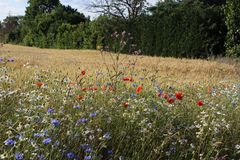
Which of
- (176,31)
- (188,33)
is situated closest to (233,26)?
(188,33)

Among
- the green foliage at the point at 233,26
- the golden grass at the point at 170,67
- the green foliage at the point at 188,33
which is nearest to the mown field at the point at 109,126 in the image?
the golden grass at the point at 170,67

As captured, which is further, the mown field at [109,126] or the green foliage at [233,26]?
the green foliage at [233,26]

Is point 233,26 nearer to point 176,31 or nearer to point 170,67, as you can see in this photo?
point 176,31

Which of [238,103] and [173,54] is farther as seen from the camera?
[173,54]

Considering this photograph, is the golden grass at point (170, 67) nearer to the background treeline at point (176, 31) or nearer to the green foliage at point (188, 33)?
the background treeline at point (176, 31)

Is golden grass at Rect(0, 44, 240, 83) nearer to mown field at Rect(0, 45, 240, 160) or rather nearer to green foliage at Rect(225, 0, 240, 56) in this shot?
mown field at Rect(0, 45, 240, 160)

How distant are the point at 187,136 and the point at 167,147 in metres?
0.23

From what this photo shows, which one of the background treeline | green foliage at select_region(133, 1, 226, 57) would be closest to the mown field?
the background treeline

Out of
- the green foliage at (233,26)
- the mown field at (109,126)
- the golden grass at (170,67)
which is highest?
the green foliage at (233,26)

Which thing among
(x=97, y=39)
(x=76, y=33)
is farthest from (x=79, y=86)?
(x=76, y=33)

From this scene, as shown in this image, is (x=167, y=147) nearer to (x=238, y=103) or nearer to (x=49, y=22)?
(x=238, y=103)

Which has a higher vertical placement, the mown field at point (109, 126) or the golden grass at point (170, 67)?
the mown field at point (109, 126)

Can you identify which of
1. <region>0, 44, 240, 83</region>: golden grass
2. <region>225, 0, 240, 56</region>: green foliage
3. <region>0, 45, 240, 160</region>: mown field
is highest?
<region>225, 0, 240, 56</region>: green foliage

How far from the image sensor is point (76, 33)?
27.9 meters
